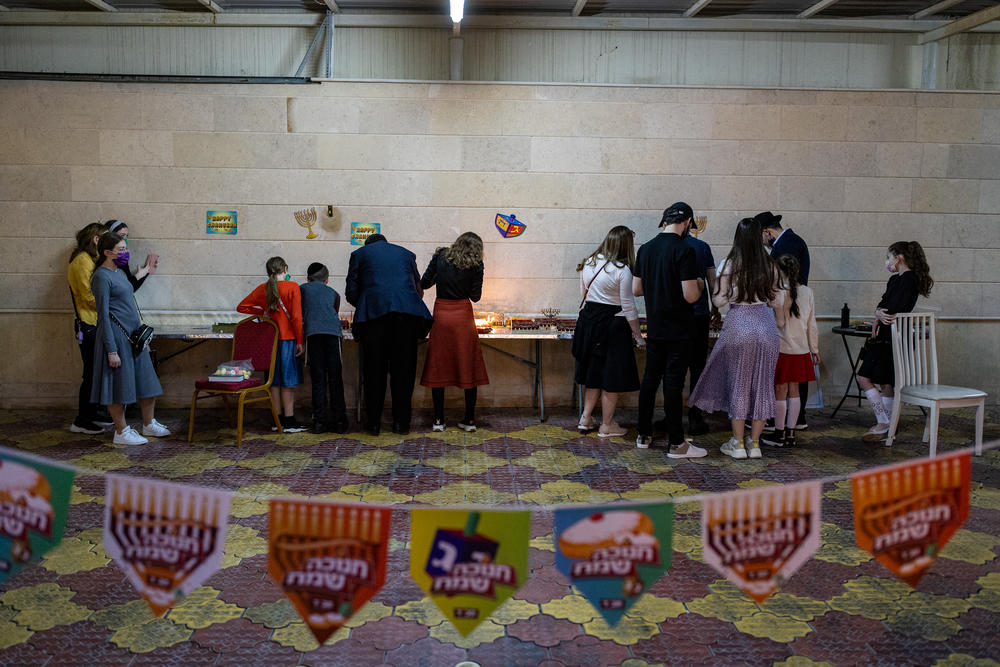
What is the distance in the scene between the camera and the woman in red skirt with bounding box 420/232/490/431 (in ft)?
18.5

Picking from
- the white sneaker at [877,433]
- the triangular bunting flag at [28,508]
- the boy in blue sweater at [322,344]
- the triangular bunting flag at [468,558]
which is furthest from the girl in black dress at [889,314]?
the triangular bunting flag at [28,508]

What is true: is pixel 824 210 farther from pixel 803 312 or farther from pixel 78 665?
pixel 78 665

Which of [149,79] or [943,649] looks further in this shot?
[149,79]

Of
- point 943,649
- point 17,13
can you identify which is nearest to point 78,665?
point 943,649

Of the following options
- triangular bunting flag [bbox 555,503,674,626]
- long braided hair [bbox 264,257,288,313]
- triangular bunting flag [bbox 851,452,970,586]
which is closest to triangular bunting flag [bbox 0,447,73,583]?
triangular bunting flag [bbox 555,503,674,626]

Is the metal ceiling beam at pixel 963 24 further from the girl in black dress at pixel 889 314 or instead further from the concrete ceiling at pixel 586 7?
the girl in black dress at pixel 889 314

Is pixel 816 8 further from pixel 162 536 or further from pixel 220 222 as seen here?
pixel 162 536

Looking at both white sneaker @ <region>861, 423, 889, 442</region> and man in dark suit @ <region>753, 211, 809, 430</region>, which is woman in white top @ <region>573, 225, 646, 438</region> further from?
white sneaker @ <region>861, 423, 889, 442</region>

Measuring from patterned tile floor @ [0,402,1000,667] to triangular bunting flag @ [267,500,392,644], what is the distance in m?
0.69

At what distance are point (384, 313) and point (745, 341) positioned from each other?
2400mm

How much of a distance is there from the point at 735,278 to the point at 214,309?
13.8 ft

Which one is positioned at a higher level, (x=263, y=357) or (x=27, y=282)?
(x=27, y=282)

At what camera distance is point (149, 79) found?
6.39m

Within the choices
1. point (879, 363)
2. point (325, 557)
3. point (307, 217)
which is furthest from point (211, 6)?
point (879, 363)
